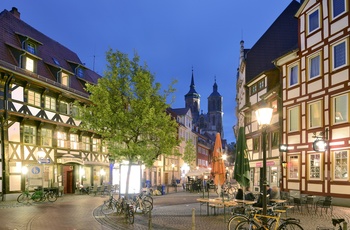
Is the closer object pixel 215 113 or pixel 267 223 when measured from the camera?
pixel 267 223

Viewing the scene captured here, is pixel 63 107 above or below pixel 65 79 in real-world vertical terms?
below

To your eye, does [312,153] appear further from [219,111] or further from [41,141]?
[219,111]

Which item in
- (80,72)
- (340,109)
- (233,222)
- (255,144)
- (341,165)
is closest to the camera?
(233,222)

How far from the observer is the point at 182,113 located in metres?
82.8

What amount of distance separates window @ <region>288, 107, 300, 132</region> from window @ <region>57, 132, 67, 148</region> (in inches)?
789

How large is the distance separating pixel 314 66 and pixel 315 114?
3.25 m

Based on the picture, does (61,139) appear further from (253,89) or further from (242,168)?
(242,168)

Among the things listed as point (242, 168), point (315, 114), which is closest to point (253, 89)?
point (315, 114)

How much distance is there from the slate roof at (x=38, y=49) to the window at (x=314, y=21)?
70.0 feet

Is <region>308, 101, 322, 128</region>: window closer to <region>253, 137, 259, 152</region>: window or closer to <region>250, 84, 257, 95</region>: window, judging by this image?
<region>253, 137, 259, 152</region>: window

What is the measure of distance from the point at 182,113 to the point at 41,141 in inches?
1980

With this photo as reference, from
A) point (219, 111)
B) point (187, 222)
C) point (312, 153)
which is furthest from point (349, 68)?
point (219, 111)

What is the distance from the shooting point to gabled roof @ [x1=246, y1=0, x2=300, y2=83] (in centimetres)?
3862

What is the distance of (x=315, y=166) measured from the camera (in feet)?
89.0
